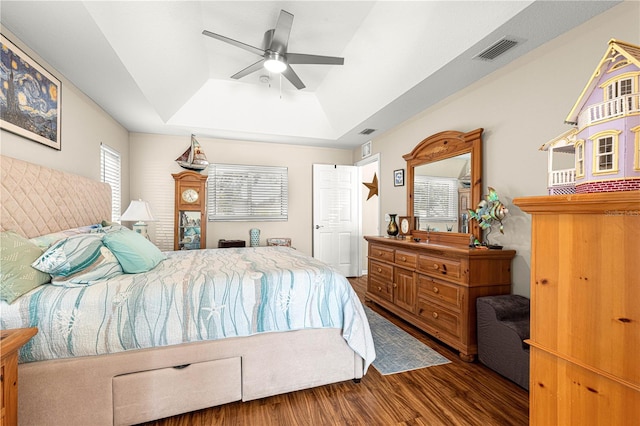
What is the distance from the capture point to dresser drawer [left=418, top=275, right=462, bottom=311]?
2.42 m

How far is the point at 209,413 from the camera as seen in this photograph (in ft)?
5.67

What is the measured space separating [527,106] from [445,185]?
3.53ft

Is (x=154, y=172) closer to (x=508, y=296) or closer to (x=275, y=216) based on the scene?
(x=275, y=216)

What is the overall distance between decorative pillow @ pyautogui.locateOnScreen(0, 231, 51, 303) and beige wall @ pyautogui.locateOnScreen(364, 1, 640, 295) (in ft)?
11.3

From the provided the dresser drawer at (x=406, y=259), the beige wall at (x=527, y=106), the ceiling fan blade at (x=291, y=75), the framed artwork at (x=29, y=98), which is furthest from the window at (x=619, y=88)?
the framed artwork at (x=29, y=98)

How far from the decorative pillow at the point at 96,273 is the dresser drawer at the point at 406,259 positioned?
8.67 feet

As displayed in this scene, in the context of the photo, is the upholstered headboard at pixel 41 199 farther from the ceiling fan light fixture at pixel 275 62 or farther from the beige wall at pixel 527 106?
the beige wall at pixel 527 106

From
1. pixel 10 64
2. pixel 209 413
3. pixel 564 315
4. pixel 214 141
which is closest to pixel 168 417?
pixel 209 413

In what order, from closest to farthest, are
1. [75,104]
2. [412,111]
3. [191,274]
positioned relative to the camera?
1. [191,274]
2. [75,104]
3. [412,111]

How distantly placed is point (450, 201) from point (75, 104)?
13.5 ft

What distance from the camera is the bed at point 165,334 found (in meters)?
1.47

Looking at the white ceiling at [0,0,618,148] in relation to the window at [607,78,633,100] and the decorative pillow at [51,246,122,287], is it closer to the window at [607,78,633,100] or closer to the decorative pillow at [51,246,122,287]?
the window at [607,78,633,100]

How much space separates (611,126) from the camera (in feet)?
2.71

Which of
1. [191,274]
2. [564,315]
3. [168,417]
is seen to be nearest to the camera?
[564,315]
